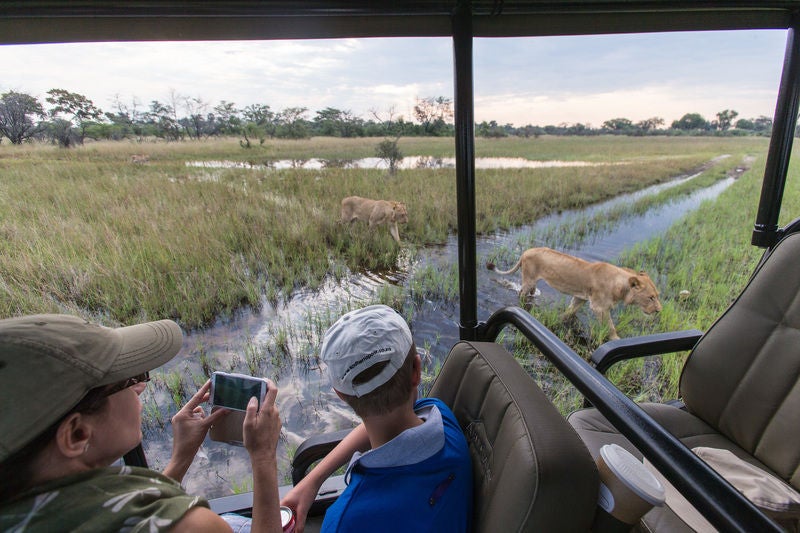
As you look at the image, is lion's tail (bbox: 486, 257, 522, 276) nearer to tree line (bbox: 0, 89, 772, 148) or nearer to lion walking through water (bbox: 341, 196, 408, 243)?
lion walking through water (bbox: 341, 196, 408, 243)

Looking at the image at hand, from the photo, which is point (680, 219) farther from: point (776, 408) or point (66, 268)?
point (66, 268)

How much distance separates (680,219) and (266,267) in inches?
101

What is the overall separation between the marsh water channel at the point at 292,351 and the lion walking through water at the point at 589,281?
33 cm

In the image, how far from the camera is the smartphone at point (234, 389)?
0.99 m

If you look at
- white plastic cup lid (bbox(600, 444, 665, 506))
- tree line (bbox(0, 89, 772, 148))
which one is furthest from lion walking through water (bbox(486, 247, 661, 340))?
white plastic cup lid (bbox(600, 444, 665, 506))

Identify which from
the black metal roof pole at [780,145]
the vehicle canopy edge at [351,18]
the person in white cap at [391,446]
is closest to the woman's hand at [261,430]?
the person in white cap at [391,446]

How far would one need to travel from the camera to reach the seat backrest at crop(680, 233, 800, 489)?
1121mm

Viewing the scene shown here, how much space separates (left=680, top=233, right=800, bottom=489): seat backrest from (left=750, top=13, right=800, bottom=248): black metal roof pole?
69 cm

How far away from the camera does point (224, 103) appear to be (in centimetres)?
155

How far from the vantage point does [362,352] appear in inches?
30.7

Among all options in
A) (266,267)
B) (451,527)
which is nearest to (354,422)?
(266,267)

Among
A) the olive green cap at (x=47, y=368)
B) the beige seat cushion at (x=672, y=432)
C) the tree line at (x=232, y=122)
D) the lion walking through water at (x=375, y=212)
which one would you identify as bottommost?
the beige seat cushion at (x=672, y=432)

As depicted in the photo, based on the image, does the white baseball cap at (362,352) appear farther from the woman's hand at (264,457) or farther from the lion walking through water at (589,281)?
the lion walking through water at (589,281)

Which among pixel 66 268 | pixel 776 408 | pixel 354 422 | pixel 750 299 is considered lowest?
pixel 354 422
